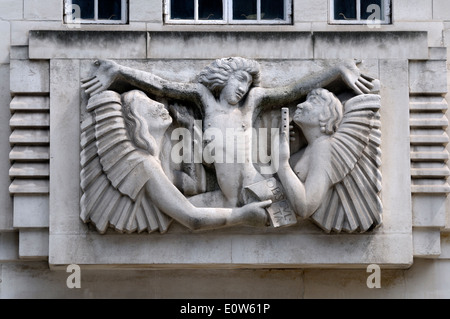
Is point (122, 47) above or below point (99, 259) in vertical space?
above

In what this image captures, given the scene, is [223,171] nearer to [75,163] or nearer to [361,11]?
[75,163]

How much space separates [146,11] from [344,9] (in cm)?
220

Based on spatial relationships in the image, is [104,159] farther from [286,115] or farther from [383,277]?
[383,277]

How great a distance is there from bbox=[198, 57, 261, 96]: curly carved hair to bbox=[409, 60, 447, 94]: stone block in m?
1.72

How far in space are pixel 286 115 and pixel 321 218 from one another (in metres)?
1.16

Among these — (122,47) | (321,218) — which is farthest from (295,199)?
(122,47)

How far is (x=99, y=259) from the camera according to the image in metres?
16.2

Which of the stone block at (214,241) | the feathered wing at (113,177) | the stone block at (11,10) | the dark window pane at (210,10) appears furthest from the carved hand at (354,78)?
the stone block at (11,10)

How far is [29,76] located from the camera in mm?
16594

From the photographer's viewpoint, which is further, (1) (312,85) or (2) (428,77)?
(2) (428,77)

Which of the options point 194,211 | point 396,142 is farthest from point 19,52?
point 396,142

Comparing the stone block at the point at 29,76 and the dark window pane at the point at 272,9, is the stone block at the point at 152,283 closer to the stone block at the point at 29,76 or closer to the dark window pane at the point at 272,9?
the stone block at the point at 29,76

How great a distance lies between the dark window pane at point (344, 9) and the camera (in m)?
17.0

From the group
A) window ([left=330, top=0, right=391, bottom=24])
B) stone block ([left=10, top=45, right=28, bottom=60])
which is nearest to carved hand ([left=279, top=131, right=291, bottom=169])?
window ([left=330, top=0, right=391, bottom=24])
